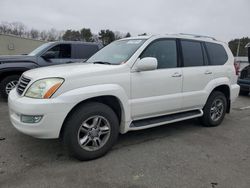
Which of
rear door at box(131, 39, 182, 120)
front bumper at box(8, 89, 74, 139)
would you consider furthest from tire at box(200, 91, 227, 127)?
front bumper at box(8, 89, 74, 139)

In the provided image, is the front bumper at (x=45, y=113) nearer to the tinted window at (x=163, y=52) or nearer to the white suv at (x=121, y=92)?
the white suv at (x=121, y=92)

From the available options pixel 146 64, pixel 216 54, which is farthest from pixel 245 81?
pixel 146 64

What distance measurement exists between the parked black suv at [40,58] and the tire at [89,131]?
4.41 metres

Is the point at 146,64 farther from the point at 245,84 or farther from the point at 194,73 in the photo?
the point at 245,84

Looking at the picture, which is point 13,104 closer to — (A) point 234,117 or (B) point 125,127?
(B) point 125,127

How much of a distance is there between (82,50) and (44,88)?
5275mm

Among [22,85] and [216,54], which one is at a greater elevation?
[216,54]

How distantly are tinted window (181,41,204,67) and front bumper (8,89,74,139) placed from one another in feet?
8.00

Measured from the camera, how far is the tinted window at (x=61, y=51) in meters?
7.72

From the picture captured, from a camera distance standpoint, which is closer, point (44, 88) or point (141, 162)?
point (44, 88)

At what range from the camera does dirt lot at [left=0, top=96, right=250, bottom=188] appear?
2.98m

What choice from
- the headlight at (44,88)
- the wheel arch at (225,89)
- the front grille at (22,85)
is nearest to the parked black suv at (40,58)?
the front grille at (22,85)

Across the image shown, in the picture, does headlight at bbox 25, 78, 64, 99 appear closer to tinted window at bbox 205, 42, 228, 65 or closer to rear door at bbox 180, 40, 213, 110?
rear door at bbox 180, 40, 213, 110

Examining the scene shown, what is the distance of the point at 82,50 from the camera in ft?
27.1
